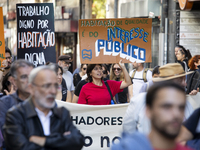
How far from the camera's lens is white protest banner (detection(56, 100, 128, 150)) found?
6.05 metres

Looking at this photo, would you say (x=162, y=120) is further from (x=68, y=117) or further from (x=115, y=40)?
(x=115, y=40)

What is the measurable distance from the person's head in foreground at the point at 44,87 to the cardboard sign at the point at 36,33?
13.5 feet

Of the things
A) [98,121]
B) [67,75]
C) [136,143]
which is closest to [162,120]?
[136,143]

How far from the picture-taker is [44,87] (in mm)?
3205

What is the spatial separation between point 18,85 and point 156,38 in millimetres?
13249

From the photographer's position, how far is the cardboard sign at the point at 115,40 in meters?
7.53

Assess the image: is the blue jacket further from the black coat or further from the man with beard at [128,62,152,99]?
the man with beard at [128,62,152,99]

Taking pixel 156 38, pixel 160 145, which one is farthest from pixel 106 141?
pixel 156 38

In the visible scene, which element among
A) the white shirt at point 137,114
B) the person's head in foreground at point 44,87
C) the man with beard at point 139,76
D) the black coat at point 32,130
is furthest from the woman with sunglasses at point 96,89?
the person's head in foreground at point 44,87

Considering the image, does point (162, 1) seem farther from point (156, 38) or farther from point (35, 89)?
point (35, 89)

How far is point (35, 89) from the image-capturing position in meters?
3.25

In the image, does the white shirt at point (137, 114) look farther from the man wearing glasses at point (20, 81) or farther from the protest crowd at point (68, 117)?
the man wearing glasses at point (20, 81)

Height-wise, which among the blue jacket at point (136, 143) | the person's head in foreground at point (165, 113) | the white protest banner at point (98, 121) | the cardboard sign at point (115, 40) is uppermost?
the cardboard sign at point (115, 40)

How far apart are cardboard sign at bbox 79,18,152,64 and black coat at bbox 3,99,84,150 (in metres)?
4.08
